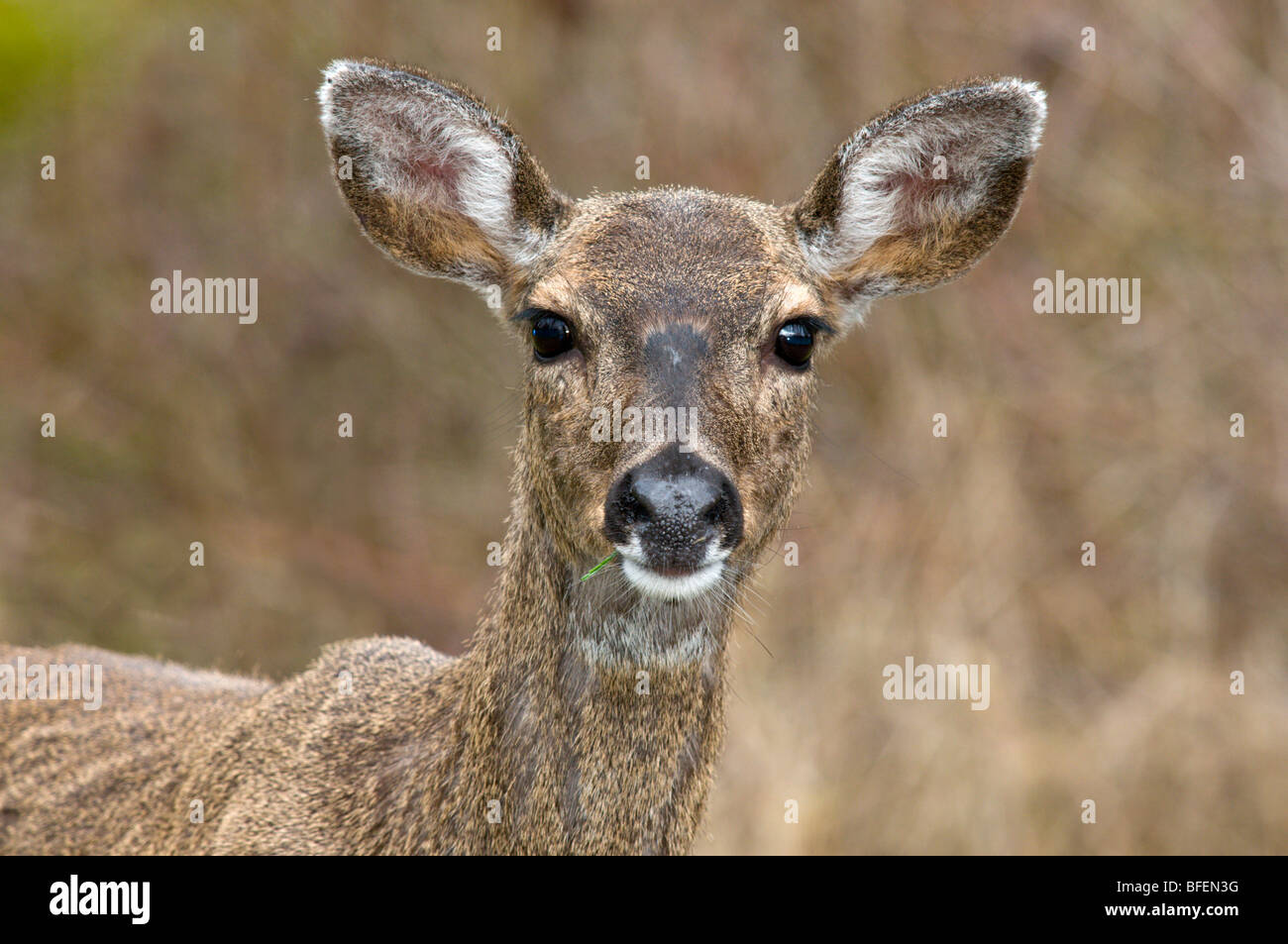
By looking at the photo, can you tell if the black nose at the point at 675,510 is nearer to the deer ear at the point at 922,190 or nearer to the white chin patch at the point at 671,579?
the white chin patch at the point at 671,579

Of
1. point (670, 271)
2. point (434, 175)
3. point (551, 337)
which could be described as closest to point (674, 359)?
point (670, 271)

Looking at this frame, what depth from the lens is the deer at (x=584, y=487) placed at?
4531mm

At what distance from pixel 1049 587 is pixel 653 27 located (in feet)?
16.1

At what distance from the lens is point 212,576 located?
11.4m

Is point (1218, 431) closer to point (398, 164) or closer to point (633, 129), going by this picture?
point (633, 129)

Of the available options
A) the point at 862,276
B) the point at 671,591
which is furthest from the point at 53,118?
the point at 671,591

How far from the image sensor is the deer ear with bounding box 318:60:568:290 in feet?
17.1

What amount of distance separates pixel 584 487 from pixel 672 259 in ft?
2.67

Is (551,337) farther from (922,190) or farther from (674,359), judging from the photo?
(922,190)

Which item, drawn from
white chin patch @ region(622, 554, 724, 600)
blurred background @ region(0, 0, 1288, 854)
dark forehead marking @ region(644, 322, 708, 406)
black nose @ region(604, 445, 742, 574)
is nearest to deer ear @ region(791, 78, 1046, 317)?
dark forehead marking @ region(644, 322, 708, 406)

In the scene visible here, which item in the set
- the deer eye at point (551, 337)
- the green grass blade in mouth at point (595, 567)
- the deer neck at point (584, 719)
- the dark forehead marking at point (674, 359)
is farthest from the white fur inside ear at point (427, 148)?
the green grass blade in mouth at point (595, 567)

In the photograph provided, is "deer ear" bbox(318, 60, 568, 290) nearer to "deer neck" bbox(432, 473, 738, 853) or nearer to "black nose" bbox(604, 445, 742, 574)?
"deer neck" bbox(432, 473, 738, 853)

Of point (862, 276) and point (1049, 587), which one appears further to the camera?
point (1049, 587)

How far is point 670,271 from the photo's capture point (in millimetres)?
4801
